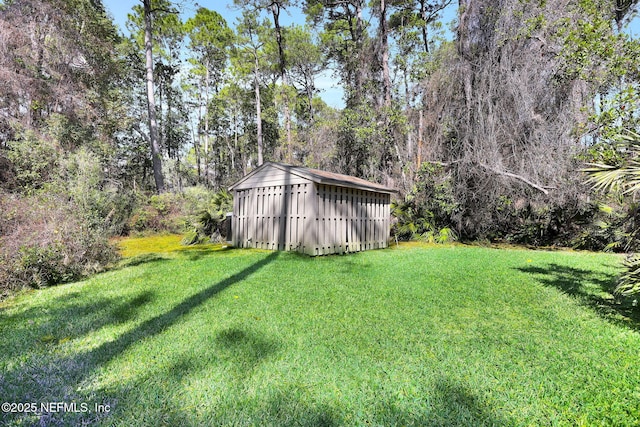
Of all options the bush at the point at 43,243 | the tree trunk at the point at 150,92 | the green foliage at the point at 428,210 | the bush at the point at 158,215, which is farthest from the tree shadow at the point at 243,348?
the tree trunk at the point at 150,92

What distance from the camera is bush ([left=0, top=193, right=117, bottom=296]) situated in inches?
181

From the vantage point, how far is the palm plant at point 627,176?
338 centimetres

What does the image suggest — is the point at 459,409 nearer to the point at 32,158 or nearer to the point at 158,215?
the point at 32,158

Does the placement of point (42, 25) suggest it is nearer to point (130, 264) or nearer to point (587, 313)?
point (130, 264)

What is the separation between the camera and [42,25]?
10859 mm

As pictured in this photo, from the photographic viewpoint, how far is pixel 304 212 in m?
7.79

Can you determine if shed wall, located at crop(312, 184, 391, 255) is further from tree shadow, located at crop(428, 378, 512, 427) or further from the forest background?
tree shadow, located at crop(428, 378, 512, 427)

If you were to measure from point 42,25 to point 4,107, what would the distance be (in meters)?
3.68

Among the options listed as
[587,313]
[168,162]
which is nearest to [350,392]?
[587,313]

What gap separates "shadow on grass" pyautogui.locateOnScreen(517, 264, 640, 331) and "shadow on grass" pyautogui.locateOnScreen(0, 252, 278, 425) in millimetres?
5116

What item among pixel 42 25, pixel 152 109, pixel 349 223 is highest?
pixel 42 25

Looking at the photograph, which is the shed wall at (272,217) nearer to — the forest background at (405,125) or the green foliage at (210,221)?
the green foliage at (210,221)

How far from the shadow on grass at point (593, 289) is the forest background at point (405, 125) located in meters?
1.27

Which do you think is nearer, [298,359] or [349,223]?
[298,359]
